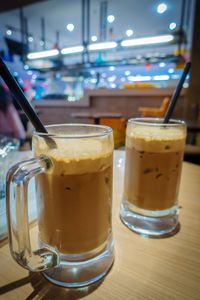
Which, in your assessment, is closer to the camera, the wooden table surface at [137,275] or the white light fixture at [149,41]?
the wooden table surface at [137,275]

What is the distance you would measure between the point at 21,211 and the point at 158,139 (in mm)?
324

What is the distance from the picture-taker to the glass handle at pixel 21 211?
311 mm

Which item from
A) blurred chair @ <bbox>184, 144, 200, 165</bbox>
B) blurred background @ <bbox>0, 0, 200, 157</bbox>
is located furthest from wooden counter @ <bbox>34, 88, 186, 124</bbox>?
blurred chair @ <bbox>184, 144, 200, 165</bbox>

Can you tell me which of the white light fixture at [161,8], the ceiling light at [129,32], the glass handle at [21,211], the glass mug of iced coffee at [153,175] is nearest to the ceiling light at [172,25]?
the white light fixture at [161,8]

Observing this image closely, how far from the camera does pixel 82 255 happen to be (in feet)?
1.26

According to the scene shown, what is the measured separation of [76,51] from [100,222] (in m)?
6.28

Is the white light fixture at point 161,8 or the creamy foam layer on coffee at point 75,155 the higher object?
the white light fixture at point 161,8

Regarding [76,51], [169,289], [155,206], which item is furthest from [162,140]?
[76,51]

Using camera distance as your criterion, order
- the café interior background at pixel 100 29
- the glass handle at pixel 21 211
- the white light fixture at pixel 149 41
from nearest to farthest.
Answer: the glass handle at pixel 21 211
the white light fixture at pixel 149 41
the café interior background at pixel 100 29

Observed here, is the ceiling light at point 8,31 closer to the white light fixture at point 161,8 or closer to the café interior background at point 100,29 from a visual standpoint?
the café interior background at point 100,29

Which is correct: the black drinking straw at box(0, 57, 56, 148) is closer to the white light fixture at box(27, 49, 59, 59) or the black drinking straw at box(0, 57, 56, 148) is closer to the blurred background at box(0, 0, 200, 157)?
the blurred background at box(0, 0, 200, 157)

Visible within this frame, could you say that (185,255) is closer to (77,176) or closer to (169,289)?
(169,289)

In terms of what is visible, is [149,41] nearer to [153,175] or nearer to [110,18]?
[110,18]

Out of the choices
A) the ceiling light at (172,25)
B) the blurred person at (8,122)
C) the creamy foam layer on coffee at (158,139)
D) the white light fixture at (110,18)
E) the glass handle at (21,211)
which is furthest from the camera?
the ceiling light at (172,25)
